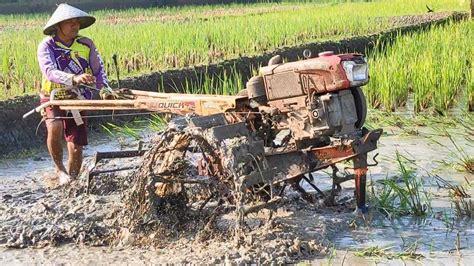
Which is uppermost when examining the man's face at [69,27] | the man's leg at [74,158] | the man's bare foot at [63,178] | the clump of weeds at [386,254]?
the man's face at [69,27]

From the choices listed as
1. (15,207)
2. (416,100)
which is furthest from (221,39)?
(15,207)

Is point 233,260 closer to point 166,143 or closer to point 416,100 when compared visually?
point 166,143

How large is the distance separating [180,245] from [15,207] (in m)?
1.24

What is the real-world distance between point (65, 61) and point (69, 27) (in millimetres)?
219

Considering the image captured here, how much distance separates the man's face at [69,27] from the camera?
5.32 m

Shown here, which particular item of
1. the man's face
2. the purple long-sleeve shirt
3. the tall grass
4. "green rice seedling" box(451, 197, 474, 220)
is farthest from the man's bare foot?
the tall grass

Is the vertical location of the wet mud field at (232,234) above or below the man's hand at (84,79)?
below

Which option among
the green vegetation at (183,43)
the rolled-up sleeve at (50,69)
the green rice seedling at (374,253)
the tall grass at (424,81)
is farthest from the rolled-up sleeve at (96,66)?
the tall grass at (424,81)

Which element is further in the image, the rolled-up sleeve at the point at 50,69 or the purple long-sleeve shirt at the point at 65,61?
the purple long-sleeve shirt at the point at 65,61

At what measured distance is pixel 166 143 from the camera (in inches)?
169

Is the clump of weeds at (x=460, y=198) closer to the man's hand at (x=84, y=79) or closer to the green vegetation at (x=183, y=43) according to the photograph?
the man's hand at (x=84, y=79)

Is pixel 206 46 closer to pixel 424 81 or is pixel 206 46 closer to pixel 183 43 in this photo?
pixel 183 43

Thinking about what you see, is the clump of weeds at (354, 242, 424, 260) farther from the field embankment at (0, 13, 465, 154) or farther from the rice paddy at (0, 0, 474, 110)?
the field embankment at (0, 13, 465, 154)

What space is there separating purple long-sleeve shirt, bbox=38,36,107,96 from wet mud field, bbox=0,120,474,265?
678 mm
